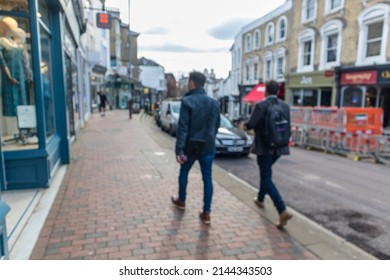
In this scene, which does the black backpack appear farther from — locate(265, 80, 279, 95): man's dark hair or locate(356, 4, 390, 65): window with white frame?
locate(356, 4, 390, 65): window with white frame

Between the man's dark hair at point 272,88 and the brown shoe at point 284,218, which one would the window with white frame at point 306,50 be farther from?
the brown shoe at point 284,218

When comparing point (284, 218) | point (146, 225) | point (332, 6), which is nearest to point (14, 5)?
point (146, 225)

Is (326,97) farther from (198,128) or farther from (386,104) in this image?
(198,128)

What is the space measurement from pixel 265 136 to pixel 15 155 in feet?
12.3

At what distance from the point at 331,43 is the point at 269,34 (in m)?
7.81

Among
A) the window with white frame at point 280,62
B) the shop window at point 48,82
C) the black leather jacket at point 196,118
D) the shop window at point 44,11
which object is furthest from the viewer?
the window with white frame at point 280,62

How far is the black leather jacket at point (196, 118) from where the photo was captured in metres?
3.69

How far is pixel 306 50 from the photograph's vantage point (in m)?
19.6

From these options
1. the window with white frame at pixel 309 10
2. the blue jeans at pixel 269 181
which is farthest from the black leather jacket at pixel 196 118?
the window with white frame at pixel 309 10

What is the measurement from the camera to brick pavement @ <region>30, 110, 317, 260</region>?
3172 mm

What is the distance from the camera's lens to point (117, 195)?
15.8 ft

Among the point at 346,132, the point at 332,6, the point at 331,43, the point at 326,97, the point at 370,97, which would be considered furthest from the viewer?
the point at 326,97

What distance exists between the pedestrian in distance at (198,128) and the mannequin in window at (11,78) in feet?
9.83

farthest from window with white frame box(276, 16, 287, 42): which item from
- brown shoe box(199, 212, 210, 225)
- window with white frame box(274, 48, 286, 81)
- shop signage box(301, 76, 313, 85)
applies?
brown shoe box(199, 212, 210, 225)
